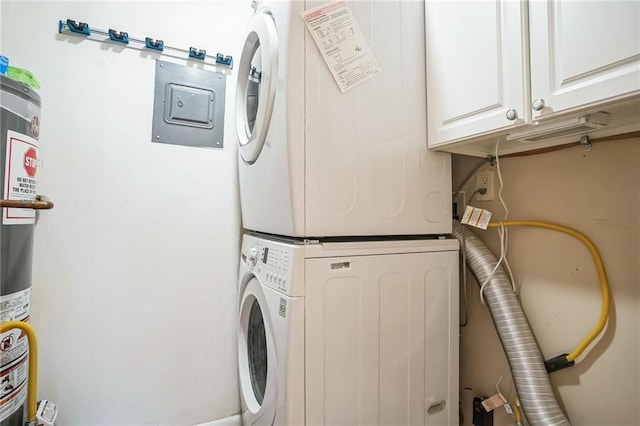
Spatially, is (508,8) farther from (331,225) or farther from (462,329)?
(462,329)

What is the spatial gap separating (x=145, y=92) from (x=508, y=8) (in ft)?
4.74

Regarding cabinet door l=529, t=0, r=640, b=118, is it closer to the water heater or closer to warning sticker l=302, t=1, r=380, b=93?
warning sticker l=302, t=1, r=380, b=93

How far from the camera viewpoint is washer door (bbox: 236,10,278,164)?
3.19ft

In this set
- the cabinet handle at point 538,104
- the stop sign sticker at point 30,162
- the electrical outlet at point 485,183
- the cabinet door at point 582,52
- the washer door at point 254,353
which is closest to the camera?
the cabinet door at point 582,52

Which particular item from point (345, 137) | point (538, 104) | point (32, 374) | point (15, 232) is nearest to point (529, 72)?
point (538, 104)

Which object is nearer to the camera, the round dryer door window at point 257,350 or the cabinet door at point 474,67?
the cabinet door at point 474,67

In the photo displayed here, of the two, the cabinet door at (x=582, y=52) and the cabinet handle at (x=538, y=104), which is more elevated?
the cabinet door at (x=582, y=52)

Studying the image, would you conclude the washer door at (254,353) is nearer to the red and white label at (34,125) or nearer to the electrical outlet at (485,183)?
the red and white label at (34,125)

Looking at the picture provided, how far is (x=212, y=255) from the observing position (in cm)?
148

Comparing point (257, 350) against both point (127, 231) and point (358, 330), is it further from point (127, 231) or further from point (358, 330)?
point (127, 231)

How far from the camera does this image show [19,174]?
2.82 feet

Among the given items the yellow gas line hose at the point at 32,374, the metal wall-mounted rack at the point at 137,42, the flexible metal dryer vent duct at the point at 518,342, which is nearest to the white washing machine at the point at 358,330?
the flexible metal dryer vent duct at the point at 518,342

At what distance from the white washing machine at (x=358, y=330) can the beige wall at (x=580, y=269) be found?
272 millimetres

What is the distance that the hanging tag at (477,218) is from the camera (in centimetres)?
116
